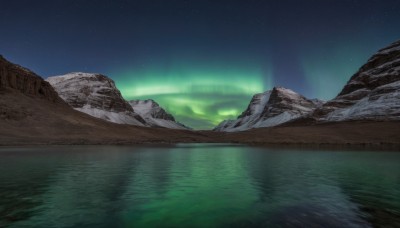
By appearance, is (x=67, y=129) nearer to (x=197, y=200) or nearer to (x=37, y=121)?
(x=37, y=121)

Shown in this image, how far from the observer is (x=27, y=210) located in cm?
1770

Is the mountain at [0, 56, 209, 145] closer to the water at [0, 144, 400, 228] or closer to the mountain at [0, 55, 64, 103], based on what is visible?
the mountain at [0, 55, 64, 103]

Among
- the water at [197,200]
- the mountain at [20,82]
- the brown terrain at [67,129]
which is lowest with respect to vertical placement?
the water at [197,200]

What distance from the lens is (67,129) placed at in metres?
148

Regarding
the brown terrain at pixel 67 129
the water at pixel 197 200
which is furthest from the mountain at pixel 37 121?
the water at pixel 197 200

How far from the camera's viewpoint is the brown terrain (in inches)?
5190

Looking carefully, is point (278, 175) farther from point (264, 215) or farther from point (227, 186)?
point (264, 215)

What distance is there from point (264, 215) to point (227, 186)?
10125 mm

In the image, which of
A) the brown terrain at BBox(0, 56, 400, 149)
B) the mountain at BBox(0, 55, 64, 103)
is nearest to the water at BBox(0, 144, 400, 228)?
the brown terrain at BBox(0, 56, 400, 149)

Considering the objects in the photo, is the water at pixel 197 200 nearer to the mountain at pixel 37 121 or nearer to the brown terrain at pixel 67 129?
the mountain at pixel 37 121

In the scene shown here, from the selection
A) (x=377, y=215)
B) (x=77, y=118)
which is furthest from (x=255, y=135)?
(x=377, y=215)

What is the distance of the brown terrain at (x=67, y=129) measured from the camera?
5190 inches

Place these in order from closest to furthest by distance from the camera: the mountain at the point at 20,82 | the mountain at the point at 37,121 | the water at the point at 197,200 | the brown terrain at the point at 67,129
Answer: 1. the water at the point at 197,200
2. the mountain at the point at 37,121
3. the brown terrain at the point at 67,129
4. the mountain at the point at 20,82

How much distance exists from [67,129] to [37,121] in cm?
1279
